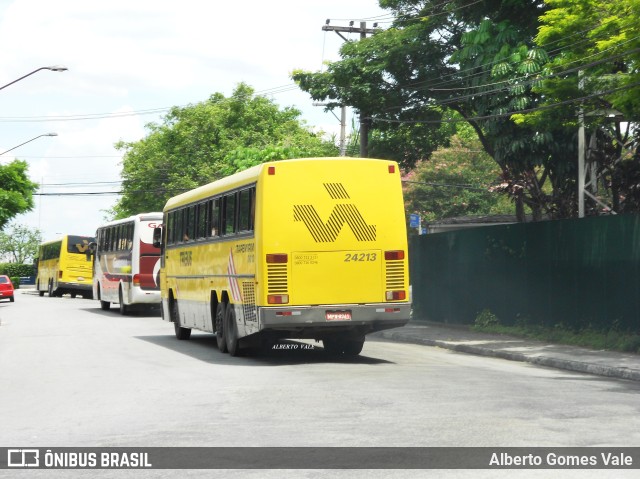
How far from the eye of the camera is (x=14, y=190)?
6066cm

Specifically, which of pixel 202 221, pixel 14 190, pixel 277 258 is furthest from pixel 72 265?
pixel 277 258

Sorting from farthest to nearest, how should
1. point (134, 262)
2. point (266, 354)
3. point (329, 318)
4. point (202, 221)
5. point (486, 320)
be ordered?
point (134, 262), point (486, 320), point (202, 221), point (266, 354), point (329, 318)

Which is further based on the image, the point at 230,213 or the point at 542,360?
the point at 230,213

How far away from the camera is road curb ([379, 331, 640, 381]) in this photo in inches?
632

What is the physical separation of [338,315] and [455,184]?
49.2 m

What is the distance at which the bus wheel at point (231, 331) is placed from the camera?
766 inches

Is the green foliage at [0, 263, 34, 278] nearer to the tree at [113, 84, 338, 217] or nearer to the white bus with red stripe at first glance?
the tree at [113, 84, 338, 217]

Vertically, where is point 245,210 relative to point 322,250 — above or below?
above

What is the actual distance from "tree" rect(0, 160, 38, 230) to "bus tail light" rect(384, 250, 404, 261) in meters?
44.1

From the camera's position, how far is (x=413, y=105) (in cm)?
3284

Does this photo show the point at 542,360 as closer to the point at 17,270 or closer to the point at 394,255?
the point at 394,255

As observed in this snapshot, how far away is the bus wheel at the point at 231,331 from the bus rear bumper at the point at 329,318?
1.40 m

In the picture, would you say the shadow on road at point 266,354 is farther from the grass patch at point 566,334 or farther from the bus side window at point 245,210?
the grass patch at point 566,334

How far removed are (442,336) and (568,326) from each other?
332 cm
